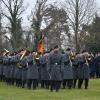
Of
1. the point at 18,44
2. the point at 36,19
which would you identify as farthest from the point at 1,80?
the point at 18,44

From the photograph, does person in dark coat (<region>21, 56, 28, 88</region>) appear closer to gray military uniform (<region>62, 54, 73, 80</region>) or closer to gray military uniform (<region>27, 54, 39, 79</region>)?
gray military uniform (<region>27, 54, 39, 79</region>)

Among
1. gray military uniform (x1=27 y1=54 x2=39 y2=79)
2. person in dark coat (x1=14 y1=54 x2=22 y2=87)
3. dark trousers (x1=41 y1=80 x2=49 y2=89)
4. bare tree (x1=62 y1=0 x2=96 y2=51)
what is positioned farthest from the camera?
bare tree (x1=62 y1=0 x2=96 y2=51)

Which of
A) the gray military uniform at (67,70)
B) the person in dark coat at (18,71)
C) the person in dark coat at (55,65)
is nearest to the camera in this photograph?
the person in dark coat at (55,65)

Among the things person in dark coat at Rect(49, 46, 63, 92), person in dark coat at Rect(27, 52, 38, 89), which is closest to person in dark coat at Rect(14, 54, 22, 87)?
person in dark coat at Rect(27, 52, 38, 89)

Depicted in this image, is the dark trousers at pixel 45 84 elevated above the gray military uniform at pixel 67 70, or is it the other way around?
the gray military uniform at pixel 67 70

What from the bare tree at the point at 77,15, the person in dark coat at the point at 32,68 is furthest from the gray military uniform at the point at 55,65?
the bare tree at the point at 77,15

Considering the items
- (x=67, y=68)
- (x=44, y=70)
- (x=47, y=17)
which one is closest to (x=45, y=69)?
(x=44, y=70)

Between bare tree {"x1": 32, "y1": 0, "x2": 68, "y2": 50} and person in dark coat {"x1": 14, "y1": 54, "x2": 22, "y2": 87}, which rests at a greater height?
bare tree {"x1": 32, "y1": 0, "x2": 68, "y2": 50}

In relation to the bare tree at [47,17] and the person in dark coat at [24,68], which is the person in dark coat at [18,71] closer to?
the person in dark coat at [24,68]

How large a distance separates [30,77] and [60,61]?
10.3 ft

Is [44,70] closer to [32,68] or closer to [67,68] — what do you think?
[32,68]

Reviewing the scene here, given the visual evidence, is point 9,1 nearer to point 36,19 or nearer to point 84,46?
point 36,19

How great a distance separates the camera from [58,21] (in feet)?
205

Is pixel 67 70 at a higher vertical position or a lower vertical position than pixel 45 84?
higher
